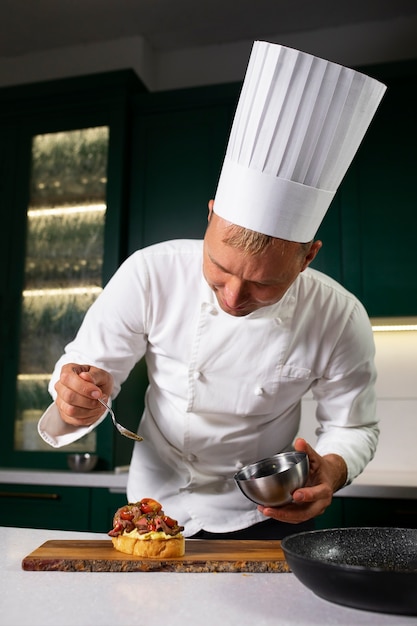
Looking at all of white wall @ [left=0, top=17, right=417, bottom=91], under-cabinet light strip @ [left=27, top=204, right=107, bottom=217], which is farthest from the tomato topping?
white wall @ [left=0, top=17, right=417, bottom=91]

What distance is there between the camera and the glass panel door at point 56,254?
2.94m

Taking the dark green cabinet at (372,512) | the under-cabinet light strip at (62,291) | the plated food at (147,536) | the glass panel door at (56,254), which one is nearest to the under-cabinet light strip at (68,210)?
the glass panel door at (56,254)

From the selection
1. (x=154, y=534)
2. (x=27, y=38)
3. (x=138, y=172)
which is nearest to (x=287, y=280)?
(x=154, y=534)

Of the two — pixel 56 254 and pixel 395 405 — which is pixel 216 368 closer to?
pixel 395 405

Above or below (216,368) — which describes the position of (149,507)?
below

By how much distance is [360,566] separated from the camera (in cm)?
80

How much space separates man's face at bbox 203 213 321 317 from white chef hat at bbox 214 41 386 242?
42mm

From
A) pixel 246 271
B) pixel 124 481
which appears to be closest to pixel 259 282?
pixel 246 271

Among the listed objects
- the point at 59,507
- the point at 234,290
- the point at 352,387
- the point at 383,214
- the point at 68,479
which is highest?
the point at 383,214

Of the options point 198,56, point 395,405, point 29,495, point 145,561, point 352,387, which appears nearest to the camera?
point 145,561

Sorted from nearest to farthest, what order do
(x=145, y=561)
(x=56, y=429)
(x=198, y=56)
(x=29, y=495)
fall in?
(x=145, y=561) < (x=56, y=429) < (x=29, y=495) < (x=198, y=56)

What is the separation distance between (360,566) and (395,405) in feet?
6.98

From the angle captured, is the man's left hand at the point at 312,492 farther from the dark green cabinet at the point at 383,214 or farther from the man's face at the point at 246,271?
the dark green cabinet at the point at 383,214

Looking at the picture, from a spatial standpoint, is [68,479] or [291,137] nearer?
[291,137]
